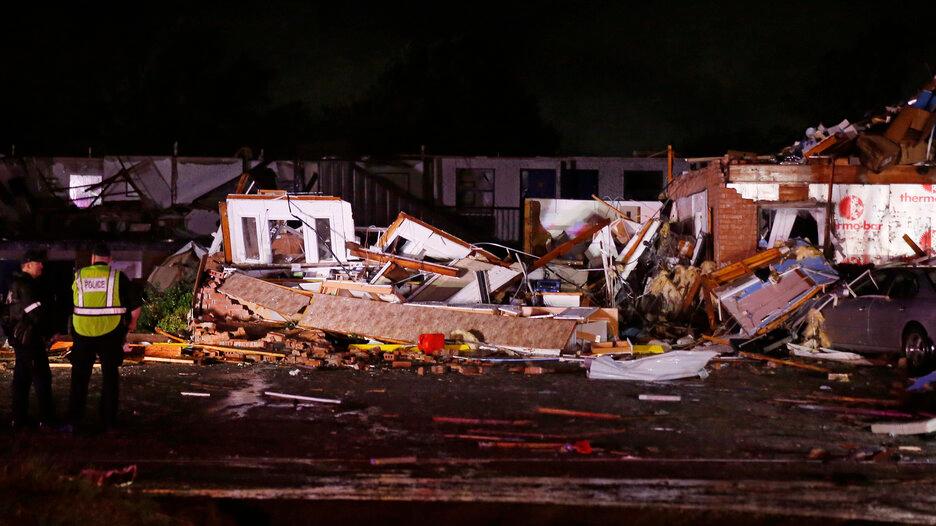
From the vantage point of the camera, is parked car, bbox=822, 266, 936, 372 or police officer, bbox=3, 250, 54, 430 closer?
police officer, bbox=3, 250, 54, 430

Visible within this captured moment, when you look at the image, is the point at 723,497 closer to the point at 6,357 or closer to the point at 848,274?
the point at 848,274

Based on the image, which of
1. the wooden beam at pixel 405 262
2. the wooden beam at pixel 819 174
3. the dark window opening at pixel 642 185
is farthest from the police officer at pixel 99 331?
the dark window opening at pixel 642 185

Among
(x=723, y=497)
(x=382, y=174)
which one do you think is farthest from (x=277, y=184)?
(x=723, y=497)

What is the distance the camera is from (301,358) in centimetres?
1220

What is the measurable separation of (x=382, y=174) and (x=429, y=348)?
1256 cm

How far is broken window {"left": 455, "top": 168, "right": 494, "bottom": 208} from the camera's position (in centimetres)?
2494

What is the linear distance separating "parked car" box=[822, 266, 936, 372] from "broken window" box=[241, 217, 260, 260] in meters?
9.97

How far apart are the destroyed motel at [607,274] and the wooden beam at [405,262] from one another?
3 cm

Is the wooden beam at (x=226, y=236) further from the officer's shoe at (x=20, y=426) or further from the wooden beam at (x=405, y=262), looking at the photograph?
the officer's shoe at (x=20, y=426)

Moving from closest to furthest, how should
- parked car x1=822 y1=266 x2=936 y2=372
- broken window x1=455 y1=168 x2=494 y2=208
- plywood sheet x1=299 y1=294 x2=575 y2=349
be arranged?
parked car x1=822 y1=266 x2=936 y2=372 → plywood sheet x1=299 y1=294 x2=575 y2=349 → broken window x1=455 y1=168 x2=494 y2=208

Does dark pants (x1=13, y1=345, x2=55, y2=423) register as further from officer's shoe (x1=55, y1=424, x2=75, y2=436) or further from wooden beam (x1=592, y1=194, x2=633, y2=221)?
wooden beam (x1=592, y1=194, x2=633, y2=221)

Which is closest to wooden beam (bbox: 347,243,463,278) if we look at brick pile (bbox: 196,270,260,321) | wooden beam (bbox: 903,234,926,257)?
brick pile (bbox: 196,270,260,321)

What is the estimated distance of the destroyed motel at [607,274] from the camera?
12.7 metres

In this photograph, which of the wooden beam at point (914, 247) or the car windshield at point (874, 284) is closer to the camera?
the car windshield at point (874, 284)
